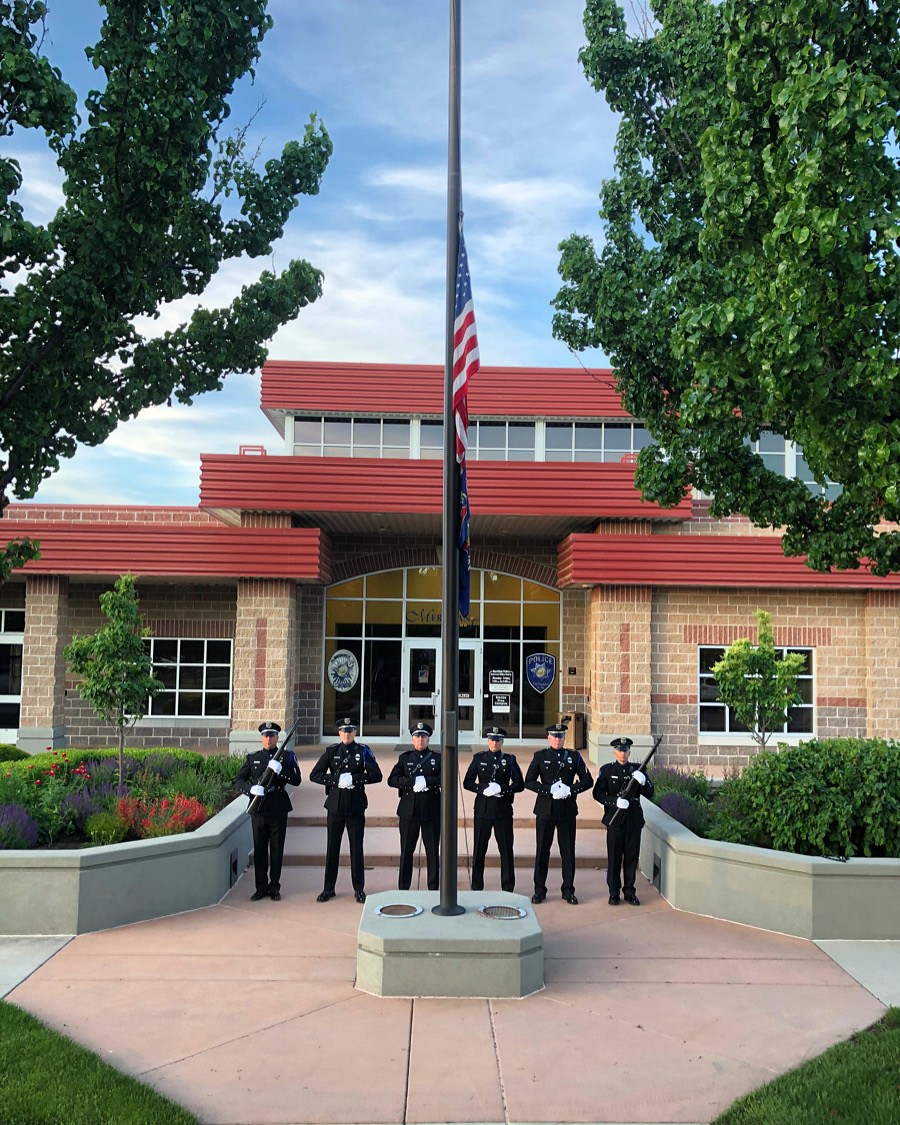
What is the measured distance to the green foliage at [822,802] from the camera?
8.68 metres

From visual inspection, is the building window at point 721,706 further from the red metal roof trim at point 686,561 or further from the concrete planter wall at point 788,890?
the concrete planter wall at point 788,890

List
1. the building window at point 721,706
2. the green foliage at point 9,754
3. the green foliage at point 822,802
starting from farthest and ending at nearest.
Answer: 1. the building window at point 721,706
2. the green foliage at point 9,754
3. the green foliage at point 822,802

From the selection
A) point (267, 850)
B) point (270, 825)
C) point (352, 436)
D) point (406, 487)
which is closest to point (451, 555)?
point (270, 825)

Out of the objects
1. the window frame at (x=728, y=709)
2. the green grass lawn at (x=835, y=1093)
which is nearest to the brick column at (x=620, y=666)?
the window frame at (x=728, y=709)

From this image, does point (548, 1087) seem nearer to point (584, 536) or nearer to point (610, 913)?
point (610, 913)

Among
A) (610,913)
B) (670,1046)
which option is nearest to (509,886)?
(610,913)

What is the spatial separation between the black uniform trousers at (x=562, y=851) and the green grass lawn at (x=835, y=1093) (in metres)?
3.88

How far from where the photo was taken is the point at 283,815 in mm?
9539

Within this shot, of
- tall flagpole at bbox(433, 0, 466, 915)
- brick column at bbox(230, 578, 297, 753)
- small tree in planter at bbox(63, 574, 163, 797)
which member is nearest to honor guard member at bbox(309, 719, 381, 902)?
tall flagpole at bbox(433, 0, 466, 915)

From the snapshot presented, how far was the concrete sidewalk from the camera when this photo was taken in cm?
536

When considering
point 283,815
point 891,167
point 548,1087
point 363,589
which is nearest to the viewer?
point 548,1087

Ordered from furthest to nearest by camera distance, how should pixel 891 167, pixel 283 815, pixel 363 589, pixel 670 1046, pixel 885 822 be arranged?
pixel 363 589 → pixel 283 815 → pixel 885 822 → pixel 891 167 → pixel 670 1046

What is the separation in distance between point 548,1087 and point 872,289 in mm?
6568

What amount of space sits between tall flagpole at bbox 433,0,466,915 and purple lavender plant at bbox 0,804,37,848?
4.22 metres
